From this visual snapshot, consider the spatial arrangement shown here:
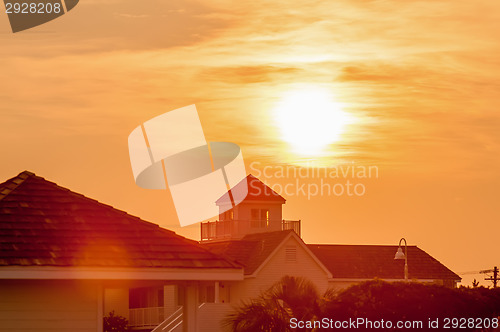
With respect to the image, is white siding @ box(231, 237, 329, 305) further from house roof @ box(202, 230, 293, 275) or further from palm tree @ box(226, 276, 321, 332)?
palm tree @ box(226, 276, 321, 332)

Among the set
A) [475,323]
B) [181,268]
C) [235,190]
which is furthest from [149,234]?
[235,190]

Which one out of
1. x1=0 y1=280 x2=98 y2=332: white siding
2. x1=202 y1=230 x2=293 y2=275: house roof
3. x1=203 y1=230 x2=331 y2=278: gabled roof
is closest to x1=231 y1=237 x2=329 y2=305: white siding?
x1=203 y1=230 x2=331 y2=278: gabled roof

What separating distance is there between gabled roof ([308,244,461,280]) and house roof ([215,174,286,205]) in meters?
4.71

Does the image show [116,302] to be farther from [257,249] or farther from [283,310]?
[283,310]

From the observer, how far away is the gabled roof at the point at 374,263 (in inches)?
2734

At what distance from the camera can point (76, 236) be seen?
24.6 meters

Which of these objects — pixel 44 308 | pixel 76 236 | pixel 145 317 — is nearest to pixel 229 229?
pixel 145 317

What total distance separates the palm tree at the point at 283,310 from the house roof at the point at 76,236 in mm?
8041

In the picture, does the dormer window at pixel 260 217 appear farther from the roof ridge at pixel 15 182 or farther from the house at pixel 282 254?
the roof ridge at pixel 15 182

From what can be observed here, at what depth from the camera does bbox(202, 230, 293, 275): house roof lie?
6150 centimetres

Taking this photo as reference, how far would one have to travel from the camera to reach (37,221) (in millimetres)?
24844

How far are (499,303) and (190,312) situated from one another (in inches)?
442

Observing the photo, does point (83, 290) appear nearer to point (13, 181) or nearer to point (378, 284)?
point (13, 181)

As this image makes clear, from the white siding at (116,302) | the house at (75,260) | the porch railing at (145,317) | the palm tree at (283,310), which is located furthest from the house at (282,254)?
the house at (75,260)
